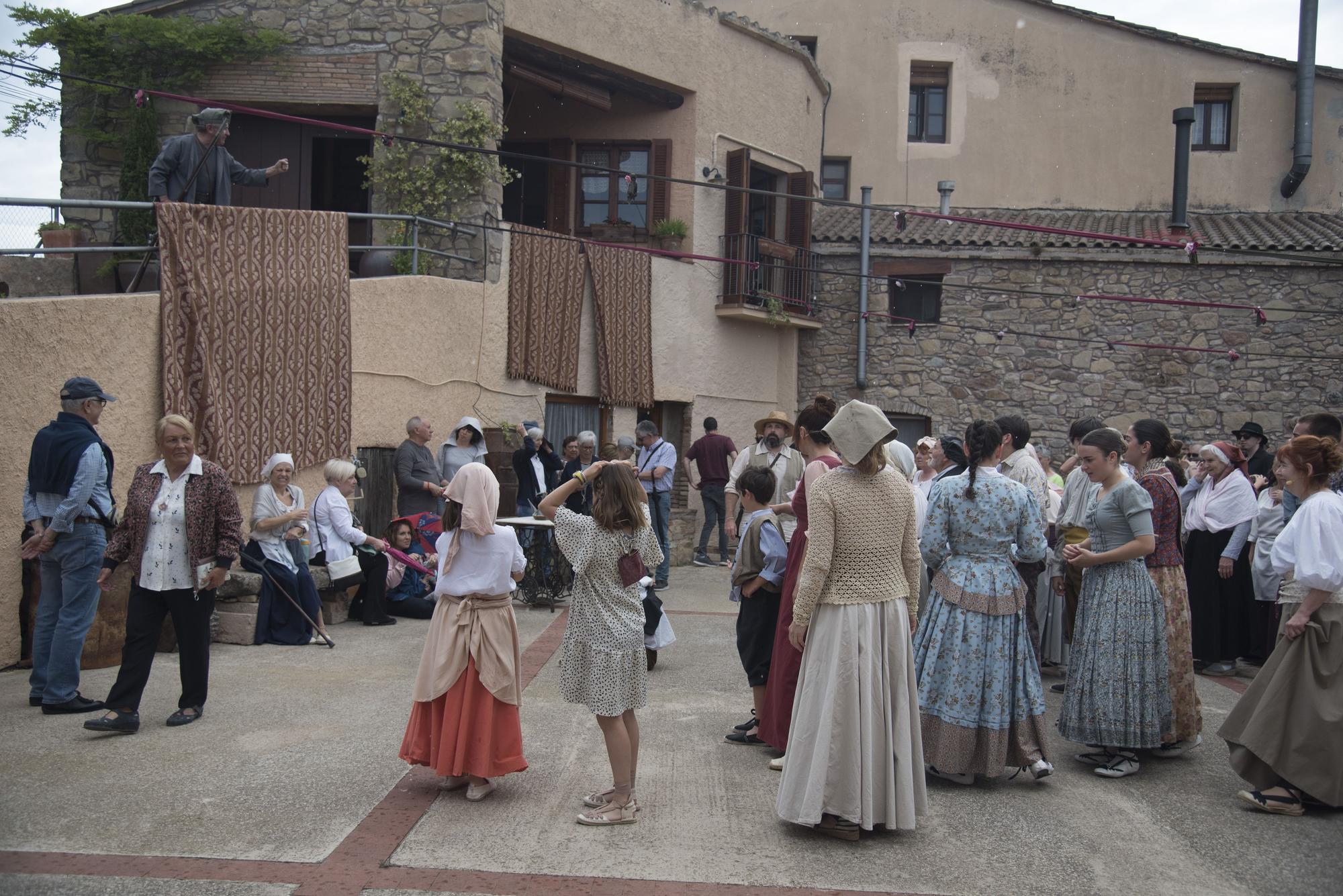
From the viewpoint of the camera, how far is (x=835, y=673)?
443cm

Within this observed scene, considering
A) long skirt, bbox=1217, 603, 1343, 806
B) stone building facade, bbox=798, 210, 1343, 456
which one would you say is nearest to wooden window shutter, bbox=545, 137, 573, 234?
stone building facade, bbox=798, 210, 1343, 456

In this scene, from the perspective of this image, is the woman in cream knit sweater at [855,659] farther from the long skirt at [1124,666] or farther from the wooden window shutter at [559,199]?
the wooden window shutter at [559,199]

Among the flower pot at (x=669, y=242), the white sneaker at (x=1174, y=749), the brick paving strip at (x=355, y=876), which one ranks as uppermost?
the flower pot at (x=669, y=242)

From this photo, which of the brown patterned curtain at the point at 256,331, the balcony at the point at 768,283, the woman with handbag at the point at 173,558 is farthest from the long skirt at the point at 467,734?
the balcony at the point at 768,283

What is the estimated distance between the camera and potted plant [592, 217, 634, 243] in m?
15.5

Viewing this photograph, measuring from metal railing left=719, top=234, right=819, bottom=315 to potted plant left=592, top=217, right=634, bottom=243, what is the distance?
1.48m

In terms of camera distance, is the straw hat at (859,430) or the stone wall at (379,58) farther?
the stone wall at (379,58)

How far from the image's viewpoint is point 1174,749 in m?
5.84

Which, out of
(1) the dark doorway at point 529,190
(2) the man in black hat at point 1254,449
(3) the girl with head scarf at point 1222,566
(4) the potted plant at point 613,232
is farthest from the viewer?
(1) the dark doorway at point 529,190

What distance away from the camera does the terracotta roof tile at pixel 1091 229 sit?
56.9 feet

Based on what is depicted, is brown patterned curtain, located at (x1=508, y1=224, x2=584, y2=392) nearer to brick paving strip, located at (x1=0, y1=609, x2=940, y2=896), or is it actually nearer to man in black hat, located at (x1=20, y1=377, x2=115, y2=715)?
man in black hat, located at (x1=20, y1=377, x2=115, y2=715)

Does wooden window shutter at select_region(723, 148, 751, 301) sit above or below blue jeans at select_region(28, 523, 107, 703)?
above

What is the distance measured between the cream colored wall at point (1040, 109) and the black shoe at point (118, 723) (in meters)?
16.9

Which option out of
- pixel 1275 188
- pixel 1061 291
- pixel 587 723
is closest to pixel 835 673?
pixel 587 723
